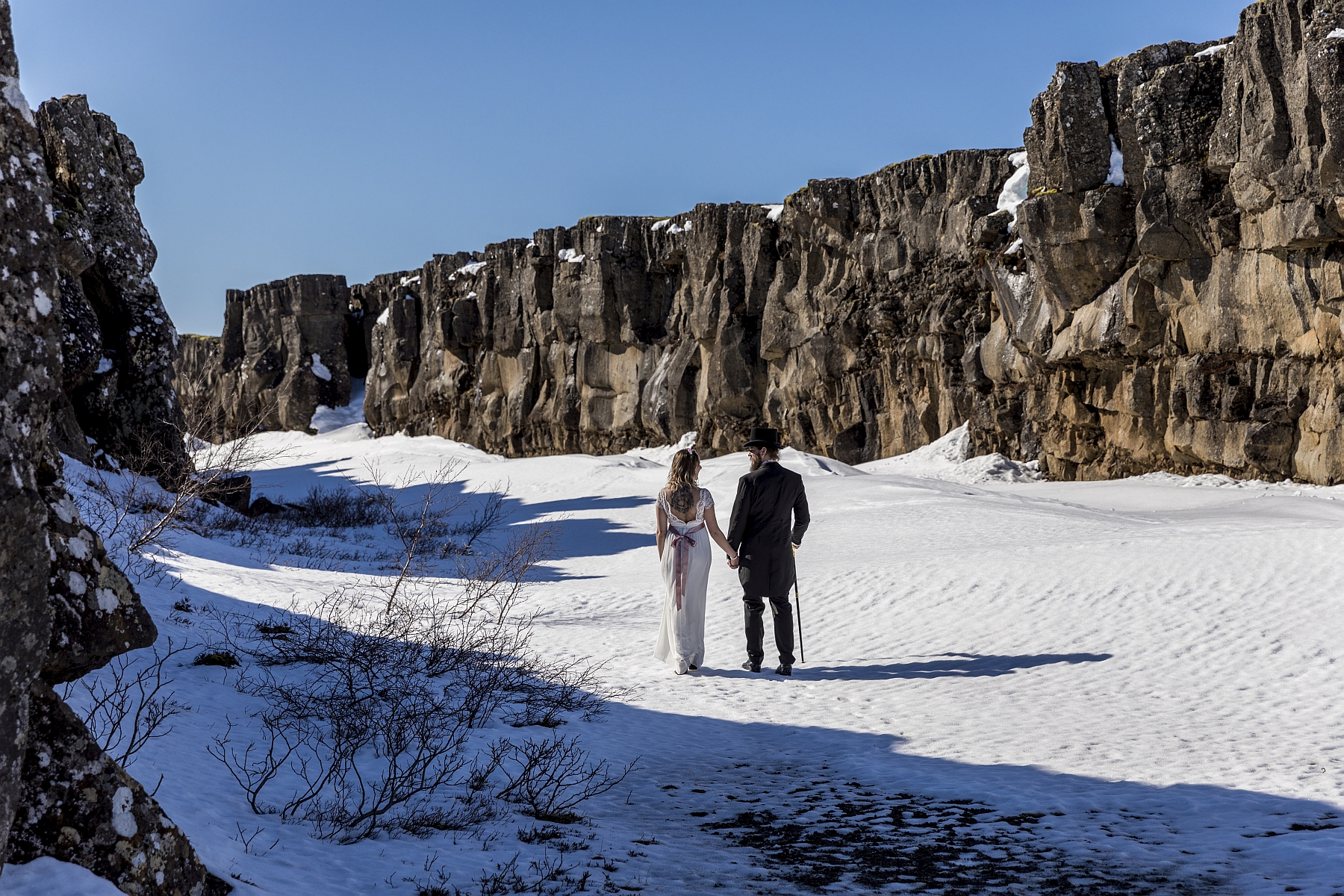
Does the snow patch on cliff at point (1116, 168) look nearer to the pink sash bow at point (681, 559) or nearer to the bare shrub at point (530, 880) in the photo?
the pink sash bow at point (681, 559)

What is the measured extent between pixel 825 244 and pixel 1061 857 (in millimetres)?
30359

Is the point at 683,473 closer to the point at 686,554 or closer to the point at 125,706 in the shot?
the point at 686,554

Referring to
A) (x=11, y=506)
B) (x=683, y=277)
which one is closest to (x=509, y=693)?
(x=11, y=506)

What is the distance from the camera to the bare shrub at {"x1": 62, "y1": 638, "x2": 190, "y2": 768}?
3924 millimetres

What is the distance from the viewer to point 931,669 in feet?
24.1

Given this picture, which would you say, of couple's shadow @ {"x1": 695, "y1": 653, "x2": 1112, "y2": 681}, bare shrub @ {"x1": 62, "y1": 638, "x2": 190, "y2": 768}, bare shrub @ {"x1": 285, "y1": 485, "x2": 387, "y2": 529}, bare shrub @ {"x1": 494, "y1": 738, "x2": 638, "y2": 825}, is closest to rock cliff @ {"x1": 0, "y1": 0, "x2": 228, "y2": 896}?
bare shrub @ {"x1": 62, "y1": 638, "x2": 190, "y2": 768}

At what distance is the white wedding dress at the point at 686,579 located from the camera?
24.1 ft

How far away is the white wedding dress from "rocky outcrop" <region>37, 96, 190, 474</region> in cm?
1564

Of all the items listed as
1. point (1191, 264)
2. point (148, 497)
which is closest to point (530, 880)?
point (148, 497)

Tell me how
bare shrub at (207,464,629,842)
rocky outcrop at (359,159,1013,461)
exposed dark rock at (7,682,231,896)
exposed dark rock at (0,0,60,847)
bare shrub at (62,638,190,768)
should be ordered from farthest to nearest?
rocky outcrop at (359,159,1013,461), bare shrub at (207,464,629,842), bare shrub at (62,638,190,768), exposed dark rock at (7,682,231,896), exposed dark rock at (0,0,60,847)

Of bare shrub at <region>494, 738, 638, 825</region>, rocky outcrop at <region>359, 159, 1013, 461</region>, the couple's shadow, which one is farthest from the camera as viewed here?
rocky outcrop at <region>359, 159, 1013, 461</region>

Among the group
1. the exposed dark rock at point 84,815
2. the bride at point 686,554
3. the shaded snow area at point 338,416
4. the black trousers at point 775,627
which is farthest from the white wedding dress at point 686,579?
the shaded snow area at point 338,416

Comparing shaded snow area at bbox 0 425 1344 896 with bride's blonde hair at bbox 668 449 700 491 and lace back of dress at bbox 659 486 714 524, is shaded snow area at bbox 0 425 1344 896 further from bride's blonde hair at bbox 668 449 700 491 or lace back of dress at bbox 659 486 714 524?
bride's blonde hair at bbox 668 449 700 491

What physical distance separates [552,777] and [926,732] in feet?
7.43
